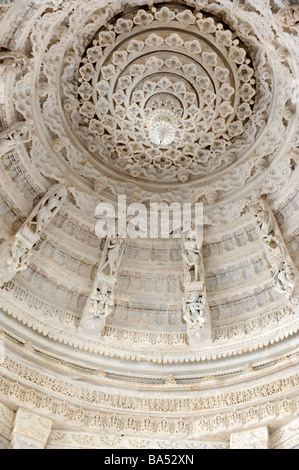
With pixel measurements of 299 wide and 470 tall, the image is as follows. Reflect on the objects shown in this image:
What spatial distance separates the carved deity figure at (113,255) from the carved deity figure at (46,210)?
1.45m

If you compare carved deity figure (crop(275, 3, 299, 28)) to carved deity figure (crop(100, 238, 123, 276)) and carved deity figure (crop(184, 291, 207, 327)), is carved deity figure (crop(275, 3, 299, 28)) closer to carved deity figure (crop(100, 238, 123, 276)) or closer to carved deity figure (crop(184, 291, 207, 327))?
carved deity figure (crop(184, 291, 207, 327))

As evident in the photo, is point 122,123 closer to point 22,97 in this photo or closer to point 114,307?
point 22,97

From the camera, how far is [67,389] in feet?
36.6

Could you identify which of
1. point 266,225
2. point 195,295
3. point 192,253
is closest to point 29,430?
point 195,295

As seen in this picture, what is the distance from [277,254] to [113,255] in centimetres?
351

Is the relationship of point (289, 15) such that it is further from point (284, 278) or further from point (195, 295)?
point (195, 295)

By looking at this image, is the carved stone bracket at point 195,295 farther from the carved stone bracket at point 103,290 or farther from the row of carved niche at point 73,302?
the carved stone bracket at point 103,290

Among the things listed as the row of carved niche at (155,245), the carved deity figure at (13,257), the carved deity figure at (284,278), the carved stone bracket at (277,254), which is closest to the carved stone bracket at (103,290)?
the row of carved niche at (155,245)

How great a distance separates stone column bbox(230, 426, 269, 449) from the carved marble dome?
29mm

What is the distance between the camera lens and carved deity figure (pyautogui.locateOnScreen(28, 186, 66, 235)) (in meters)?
12.1

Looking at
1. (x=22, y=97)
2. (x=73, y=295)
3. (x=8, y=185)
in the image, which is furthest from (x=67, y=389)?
(x=22, y=97)

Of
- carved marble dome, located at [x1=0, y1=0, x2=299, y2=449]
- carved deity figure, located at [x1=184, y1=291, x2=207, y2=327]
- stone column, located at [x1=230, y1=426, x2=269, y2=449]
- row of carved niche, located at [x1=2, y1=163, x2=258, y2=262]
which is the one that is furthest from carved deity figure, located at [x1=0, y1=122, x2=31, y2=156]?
stone column, located at [x1=230, y1=426, x2=269, y2=449]
